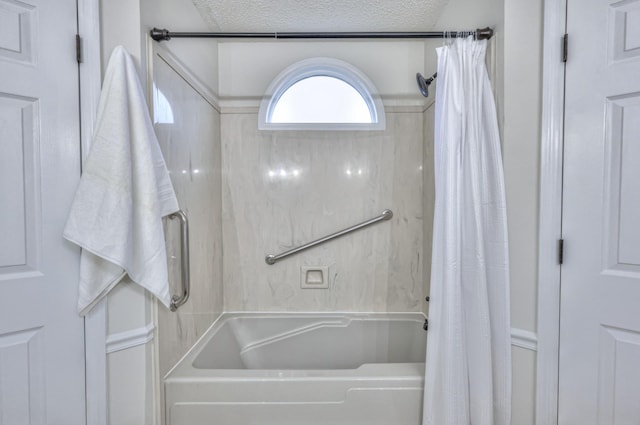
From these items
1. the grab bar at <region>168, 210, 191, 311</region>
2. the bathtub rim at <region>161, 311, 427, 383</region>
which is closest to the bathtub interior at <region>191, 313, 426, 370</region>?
the bathtub rim at <region>161, 311, 427, 383</region>

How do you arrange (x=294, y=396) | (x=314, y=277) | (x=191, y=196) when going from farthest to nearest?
(x=314, y=277) → (x=191, y=196) → (x=294, y=396)

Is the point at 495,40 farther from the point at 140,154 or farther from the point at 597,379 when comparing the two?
the point at 140,154

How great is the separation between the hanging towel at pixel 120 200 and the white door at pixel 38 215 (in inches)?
3.2

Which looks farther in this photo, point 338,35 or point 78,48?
point 338,35

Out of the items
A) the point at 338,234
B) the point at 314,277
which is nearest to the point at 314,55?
the point at 338,234

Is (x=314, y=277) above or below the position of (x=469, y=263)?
below

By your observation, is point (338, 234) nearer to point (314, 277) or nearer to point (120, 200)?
point (314, 277)

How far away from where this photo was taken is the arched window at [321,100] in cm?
212

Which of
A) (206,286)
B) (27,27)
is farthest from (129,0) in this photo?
(206,286)

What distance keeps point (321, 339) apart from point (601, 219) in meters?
1.60

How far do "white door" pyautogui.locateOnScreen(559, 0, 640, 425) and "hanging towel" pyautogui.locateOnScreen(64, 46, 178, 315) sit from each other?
4.79 feet

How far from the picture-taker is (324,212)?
2.15 m

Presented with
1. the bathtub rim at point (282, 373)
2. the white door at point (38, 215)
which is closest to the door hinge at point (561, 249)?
the bathtub rim at point (282, 373)

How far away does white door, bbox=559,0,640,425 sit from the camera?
103 centimetres
